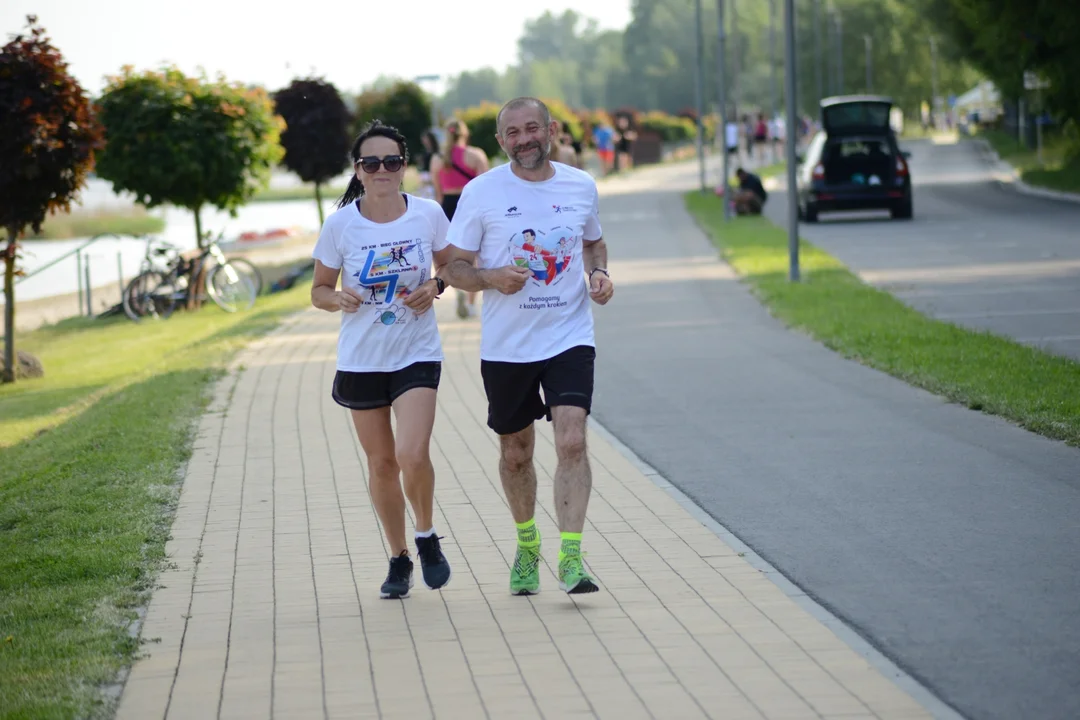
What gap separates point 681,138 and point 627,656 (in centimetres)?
9235

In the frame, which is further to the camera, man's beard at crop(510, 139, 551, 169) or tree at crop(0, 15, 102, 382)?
tree at crop(0, 15, 102, 382)

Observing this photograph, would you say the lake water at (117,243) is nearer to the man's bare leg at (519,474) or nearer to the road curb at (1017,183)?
the man's bare leg at (519,474)

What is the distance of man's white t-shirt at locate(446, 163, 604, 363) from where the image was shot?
20.6ft

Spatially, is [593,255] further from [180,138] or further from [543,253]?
[180,138]

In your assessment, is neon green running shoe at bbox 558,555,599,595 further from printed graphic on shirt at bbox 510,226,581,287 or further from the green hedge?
the green hedge

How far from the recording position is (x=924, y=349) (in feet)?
43.8

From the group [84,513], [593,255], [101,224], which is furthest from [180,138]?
[101,224]

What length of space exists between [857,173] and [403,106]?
23.6 metres

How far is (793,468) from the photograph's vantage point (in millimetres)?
9023

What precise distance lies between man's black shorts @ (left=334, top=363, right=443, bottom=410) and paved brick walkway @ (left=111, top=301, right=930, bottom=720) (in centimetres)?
80

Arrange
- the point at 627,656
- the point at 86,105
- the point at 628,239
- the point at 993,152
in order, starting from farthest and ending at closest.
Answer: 1. the point at 993,152
2. the point at 628,239
3. the point at 86,105
4. the point at 627,656

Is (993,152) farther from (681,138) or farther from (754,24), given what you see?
(754,24)

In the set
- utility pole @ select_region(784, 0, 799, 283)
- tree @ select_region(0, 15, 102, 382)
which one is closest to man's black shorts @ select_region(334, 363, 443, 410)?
tree @ select_region(0, 15, 102, 382)

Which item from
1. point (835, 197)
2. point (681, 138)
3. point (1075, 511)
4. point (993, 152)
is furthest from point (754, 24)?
point (1075, 511)
